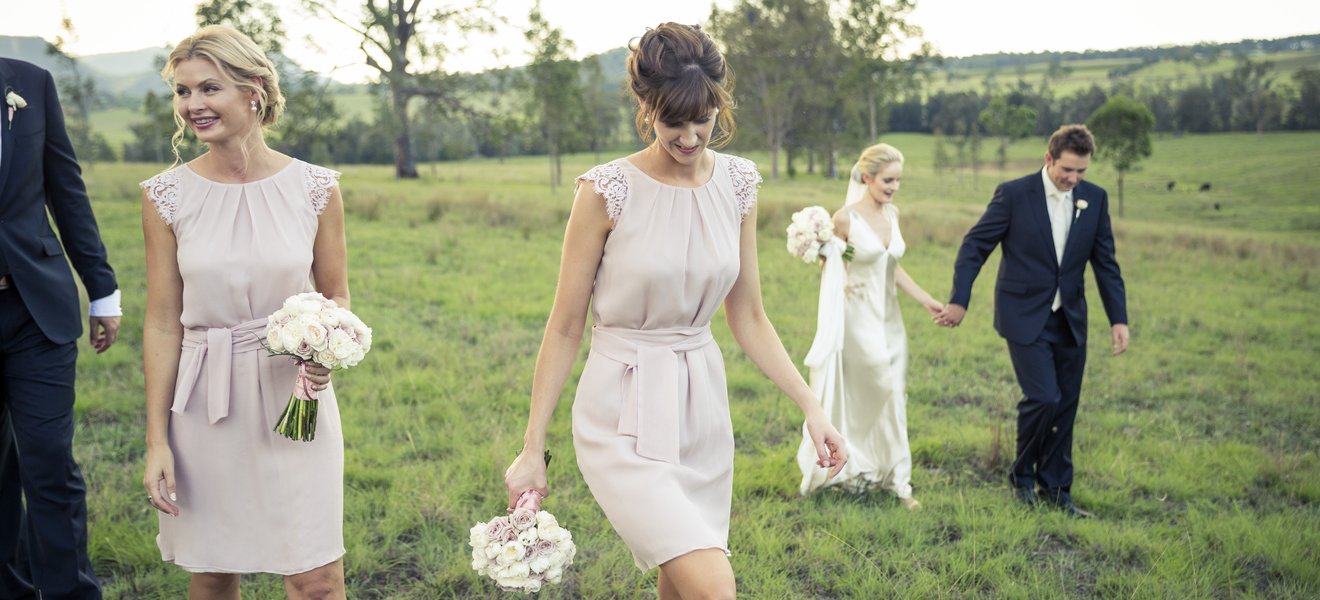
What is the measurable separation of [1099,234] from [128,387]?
320 inches

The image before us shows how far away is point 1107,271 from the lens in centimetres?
651

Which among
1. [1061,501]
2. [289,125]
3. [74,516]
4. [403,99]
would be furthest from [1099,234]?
[403,99]

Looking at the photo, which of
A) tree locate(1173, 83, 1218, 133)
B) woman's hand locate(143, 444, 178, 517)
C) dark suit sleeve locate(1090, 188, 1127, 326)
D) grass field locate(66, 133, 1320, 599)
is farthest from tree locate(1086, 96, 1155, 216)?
woman's hand locate(143, 444, 178, 517)

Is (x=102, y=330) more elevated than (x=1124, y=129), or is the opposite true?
(x=1124, y=129)

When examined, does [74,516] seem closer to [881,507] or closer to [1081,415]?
[881,507]

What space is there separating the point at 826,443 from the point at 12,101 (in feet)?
11.3

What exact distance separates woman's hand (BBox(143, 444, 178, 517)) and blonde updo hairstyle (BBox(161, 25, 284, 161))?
43.2 inches

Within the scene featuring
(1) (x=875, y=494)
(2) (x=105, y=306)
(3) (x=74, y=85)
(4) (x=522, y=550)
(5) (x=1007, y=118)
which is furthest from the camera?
(5) (x=1007, y=118)

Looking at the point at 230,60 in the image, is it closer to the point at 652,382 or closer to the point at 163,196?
the point at 163,196

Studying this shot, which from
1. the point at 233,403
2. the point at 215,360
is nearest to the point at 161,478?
the point at 233,403

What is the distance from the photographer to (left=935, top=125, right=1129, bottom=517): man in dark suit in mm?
6270

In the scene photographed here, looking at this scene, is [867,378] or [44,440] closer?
[44,440]

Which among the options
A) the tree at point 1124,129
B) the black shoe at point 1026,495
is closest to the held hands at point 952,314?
the black shoe at point 1026,495

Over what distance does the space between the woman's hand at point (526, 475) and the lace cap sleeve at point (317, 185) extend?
127 centimetres
